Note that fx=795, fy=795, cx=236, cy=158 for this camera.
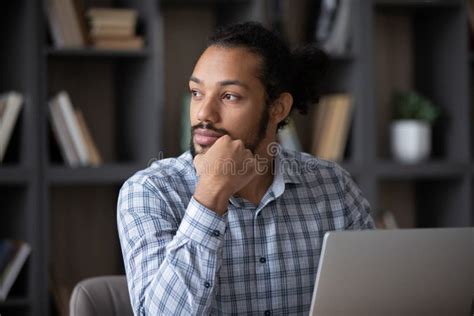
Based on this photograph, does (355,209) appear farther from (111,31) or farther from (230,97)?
(111,31)

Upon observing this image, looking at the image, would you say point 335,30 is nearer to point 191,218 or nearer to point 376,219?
point 376,219

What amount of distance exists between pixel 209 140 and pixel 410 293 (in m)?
0.63

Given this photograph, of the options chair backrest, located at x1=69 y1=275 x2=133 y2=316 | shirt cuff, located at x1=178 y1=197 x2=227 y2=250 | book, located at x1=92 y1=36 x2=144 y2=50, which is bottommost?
chair backrest, located at x1=69 y1=275 x2=133 y2=316

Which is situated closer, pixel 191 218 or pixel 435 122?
pixel 191 218

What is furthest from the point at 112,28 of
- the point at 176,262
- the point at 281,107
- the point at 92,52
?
the point at 176,262

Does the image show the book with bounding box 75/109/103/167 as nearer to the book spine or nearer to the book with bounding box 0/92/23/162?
the book spine

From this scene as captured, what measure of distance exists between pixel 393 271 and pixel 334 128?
6.74 feet

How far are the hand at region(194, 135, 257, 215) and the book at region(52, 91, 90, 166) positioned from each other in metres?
1.38

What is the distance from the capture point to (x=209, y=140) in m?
1.84

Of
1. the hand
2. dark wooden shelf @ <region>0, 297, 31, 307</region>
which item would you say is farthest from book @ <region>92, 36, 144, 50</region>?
the hand

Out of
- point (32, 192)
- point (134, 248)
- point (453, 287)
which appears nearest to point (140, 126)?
point (32, 192)

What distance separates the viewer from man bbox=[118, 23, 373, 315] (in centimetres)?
162

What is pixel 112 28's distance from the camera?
10.2 ft

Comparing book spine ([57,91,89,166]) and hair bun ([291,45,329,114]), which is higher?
hair bun ([291,45,329,114])
